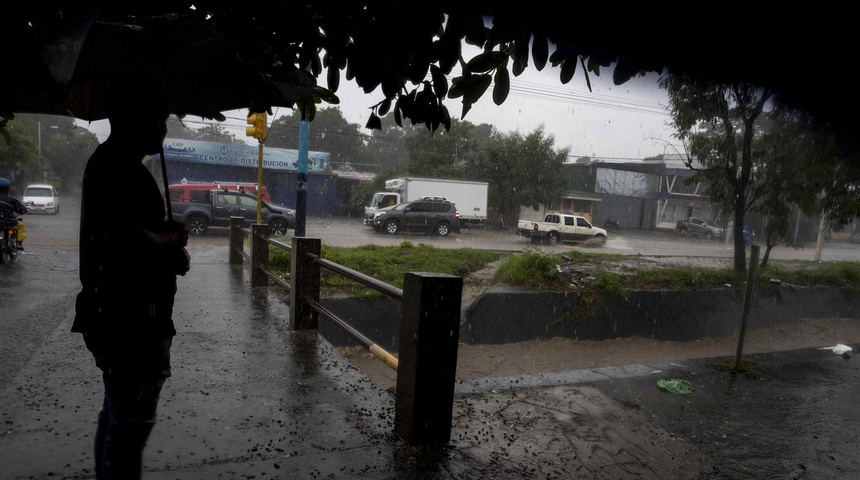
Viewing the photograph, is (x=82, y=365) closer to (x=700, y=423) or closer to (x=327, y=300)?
(x=327, y=300)

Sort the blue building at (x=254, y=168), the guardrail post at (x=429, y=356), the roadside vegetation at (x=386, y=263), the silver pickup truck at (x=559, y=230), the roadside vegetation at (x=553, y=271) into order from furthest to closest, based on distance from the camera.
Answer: the blue building at (x=254, y=168) → the silver pickup truck at (x=559, y=230) → the roadside vegetation at (x=553, y=271) → the roadside vegetation at (x=386, y=263) → the guardrail post at (x=429, y=356)

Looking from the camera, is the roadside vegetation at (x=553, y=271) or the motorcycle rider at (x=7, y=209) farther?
the motorcycle rider at (x=7, y=209)

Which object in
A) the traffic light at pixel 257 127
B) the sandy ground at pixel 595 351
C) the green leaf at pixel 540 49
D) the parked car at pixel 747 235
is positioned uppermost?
the traffic light at pixel 257 127

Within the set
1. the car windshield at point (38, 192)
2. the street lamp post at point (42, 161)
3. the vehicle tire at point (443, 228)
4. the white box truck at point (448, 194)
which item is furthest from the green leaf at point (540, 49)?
the street lamp post at point (42, 161)

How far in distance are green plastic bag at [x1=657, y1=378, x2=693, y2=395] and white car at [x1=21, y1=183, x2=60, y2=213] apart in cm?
2686

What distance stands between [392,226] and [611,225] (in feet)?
53.6

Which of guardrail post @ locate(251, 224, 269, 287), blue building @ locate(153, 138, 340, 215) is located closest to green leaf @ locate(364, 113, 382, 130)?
guardrail post @ locate(251, 224, 269, 287)

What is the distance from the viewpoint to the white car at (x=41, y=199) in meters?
24.2

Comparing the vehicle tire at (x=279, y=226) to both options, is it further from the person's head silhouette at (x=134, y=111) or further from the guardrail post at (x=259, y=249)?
the person's head silhouette at (x=134, y=111)

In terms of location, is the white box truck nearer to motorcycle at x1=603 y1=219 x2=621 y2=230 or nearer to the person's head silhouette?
motorcycle at x1=603 y1=219 x2=621 y2=230

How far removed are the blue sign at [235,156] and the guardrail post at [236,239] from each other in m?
20.1

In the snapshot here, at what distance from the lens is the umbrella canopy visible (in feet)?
7.64

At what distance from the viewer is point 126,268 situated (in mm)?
2064

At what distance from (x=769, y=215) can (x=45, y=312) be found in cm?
1312
